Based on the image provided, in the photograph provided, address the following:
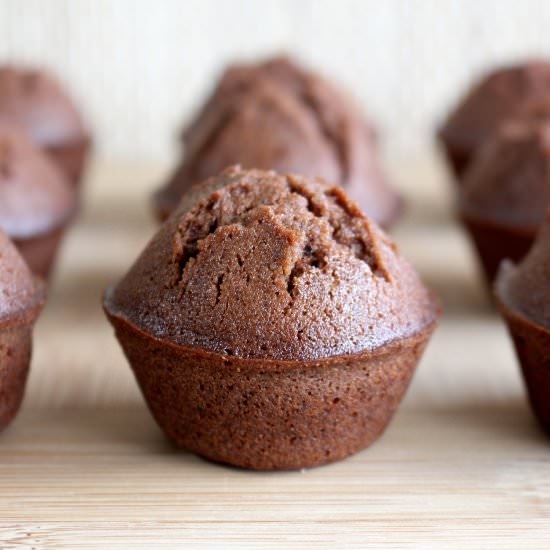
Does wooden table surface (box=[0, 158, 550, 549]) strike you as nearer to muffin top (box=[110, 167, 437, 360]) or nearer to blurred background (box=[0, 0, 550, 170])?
muffin top (box=[110, 167, 437, 360])

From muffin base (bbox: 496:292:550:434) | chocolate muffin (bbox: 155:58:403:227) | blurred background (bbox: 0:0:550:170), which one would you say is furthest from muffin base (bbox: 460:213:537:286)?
blurred background (bbox: 0:0:550:170)

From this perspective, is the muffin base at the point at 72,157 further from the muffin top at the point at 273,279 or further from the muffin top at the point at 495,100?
the muffin top at the point at 273,279

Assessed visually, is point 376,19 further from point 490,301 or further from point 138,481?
point 138,481

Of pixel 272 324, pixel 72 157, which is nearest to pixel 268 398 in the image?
pixel 272 324

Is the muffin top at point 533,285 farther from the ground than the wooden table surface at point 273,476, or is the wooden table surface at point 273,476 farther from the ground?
the muffin top at point 533,285

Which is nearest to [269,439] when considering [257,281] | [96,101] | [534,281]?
[257,281]

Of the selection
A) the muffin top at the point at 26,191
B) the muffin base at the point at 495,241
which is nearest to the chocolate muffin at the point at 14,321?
the muffin top at the point at 26,191

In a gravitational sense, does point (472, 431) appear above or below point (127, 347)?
below
